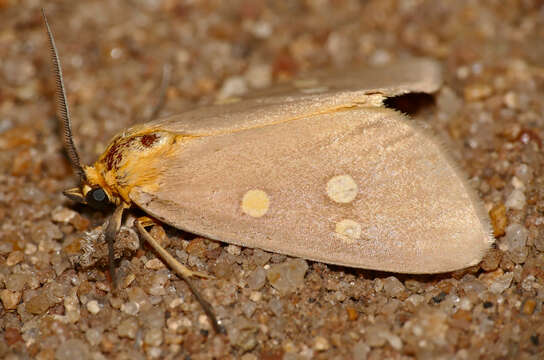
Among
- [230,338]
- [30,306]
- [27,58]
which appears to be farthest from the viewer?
[27,58]

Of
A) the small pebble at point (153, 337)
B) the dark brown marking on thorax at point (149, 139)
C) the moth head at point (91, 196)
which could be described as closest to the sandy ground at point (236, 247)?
the small pebble at point (153, 337)

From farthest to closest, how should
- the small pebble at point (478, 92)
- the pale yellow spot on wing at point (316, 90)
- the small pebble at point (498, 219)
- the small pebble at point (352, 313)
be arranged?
the small pebble at point (478, 92) < the pale yellow spot on wing at point (316, 90) < the small pebble at point (498, 219) < the small pebble at point (352, 313)

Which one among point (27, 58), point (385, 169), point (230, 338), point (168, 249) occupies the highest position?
point (27, 58)

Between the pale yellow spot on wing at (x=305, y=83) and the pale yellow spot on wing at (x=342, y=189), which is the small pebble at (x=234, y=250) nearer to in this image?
the pale yellow spot on wing at (x=342, y=189)

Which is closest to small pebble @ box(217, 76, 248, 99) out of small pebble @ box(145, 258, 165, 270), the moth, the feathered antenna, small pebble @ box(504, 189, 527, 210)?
the moth

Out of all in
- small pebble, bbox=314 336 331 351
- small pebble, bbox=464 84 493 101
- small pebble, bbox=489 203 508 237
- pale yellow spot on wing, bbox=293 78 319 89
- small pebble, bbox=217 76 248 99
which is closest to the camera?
small pebble, bbox=314 336 331 351

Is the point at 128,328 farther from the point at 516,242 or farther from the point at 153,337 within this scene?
the point at 516,242

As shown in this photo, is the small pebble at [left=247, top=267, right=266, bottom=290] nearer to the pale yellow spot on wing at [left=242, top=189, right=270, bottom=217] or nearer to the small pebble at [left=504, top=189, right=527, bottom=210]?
the pale yellow spot on wing at [left=242, top=189, right=270, bottom=217]

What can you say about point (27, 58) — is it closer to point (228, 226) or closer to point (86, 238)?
point (86, 238)

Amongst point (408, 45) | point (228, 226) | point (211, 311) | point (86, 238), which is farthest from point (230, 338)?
point (408, 45)
